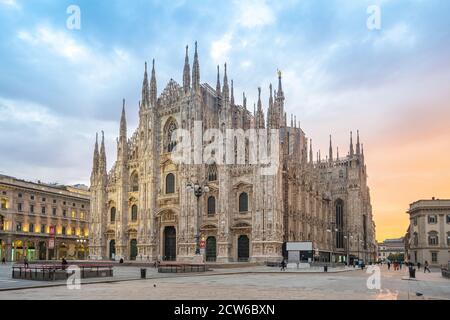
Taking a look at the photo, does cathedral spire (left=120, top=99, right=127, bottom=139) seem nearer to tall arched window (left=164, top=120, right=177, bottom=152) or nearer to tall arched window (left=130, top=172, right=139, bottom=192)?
tall arched window (left=130, top=172, right=139, bottom=192)

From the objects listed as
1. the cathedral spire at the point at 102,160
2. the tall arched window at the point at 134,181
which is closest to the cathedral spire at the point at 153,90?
the cathedral spire at the point at 102,160

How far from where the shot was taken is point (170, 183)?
210ft

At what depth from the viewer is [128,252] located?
67.0 metres

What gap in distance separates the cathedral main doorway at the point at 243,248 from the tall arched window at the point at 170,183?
12513mm

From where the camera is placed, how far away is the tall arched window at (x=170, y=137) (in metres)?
Result: 64.3

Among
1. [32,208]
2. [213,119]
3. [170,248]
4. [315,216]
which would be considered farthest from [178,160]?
[32,208]

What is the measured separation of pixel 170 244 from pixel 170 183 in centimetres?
825

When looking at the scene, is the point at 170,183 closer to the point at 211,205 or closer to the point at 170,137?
the point at 170,137

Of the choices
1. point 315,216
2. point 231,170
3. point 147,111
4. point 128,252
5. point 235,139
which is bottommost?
point 128,252

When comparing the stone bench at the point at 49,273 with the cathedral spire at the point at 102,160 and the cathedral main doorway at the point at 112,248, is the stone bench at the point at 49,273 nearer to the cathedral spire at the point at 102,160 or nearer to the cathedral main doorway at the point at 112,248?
the cathedral main doorway at the point at 112,248

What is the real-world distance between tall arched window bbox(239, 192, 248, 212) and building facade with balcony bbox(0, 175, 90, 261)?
109 feet
